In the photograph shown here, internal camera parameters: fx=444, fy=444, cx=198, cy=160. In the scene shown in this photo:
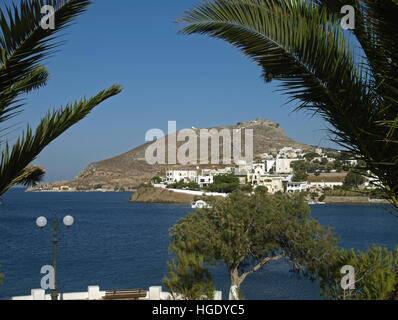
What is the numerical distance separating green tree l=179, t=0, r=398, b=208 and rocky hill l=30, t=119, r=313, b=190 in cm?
13916

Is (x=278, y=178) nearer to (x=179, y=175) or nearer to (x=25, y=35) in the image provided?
(x=179, y=175)

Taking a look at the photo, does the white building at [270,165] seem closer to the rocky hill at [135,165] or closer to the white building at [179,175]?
the white building at [179,175]

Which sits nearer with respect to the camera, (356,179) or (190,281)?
(356,179)

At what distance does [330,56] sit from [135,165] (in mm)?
158121

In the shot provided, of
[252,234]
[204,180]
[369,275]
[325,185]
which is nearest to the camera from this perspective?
[369,275]

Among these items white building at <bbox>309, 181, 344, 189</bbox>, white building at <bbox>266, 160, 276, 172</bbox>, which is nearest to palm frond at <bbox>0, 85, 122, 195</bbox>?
white building at <bbox>309, 181, 344, 189</bbox>

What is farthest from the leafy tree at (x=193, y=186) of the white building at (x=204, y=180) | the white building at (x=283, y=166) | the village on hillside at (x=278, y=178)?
the white building at (x=283, y=166)

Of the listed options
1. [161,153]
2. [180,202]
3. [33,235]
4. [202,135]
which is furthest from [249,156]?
[33,235]

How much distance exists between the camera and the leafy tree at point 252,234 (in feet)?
54.9

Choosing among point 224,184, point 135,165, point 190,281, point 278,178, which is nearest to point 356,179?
point 190,281

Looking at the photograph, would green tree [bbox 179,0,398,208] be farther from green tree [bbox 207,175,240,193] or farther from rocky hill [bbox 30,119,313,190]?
rocky hill [bbox 30,119,313,190]

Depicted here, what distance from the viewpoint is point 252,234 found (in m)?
18.0

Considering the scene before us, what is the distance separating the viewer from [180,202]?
92938mm

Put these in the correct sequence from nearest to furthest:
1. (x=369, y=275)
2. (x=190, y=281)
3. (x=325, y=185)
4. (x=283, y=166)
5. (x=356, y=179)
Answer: (x=356, y=179) < (x=369, y=275) < (x=190, y=281) < (x=325, y=185) < (x=283, y=166)
